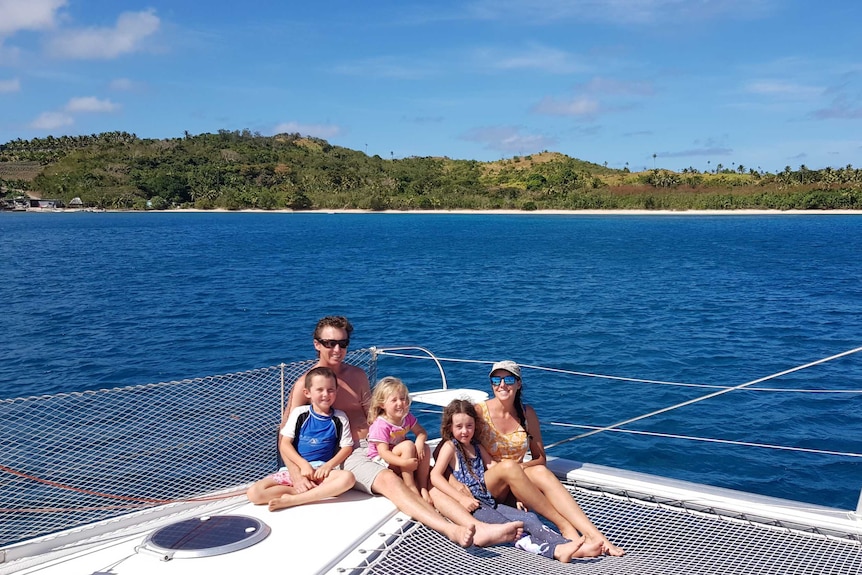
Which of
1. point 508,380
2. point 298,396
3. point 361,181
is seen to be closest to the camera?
point 508,380

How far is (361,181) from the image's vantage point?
479 feet

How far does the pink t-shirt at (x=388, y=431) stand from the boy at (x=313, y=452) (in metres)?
0.19

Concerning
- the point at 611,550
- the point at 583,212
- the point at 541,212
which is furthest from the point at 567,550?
the point at 583,212

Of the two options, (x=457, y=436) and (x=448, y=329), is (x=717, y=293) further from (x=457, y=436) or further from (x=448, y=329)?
(x=457, y=436)

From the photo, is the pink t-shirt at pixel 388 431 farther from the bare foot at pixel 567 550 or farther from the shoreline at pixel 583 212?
the shoreline at pixel 583 212

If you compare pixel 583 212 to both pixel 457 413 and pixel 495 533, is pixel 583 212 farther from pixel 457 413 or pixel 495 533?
pixel 495 533

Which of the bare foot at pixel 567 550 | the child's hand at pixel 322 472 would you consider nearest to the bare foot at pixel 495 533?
the bare foot at pixel 567 550

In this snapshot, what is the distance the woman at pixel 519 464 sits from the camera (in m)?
4.63

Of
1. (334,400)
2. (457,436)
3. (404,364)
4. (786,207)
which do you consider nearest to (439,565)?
(457,436)

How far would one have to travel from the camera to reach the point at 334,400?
5.23 metres

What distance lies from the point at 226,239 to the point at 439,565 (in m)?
61.2

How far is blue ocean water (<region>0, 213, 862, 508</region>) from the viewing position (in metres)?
10.9

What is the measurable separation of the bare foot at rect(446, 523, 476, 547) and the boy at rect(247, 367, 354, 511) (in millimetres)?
826

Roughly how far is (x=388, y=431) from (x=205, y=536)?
4.43 ft
